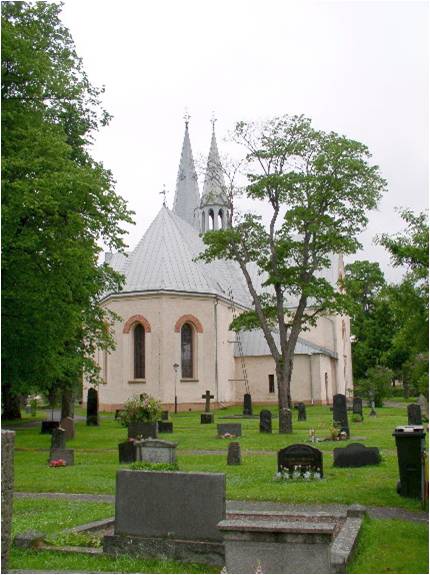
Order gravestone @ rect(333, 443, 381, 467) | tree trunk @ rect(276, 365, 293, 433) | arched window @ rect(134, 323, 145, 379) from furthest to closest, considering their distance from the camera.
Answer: arched window @ rect(134, 323, 145, 379), tree trunk @ rect(276, 365, 293, 433), gravestone @ rect(333, 443, 381, 467)

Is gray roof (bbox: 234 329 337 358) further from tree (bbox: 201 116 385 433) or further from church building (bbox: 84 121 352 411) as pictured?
tree (bbox: 201 116 385 433)

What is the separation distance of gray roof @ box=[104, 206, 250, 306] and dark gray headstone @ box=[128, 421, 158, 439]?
Result: 18.6m

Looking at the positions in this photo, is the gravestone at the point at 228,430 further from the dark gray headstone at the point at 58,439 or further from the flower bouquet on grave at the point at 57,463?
the flower bouquet on grave at the point at 57,463

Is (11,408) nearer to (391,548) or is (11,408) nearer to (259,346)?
(259,346)

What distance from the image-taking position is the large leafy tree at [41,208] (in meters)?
16.6

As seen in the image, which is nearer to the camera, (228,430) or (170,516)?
(170,516)

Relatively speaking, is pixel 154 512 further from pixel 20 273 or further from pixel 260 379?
pixel 260 379

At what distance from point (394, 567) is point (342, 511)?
313 cm

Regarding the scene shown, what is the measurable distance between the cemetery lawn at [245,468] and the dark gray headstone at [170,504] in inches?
138

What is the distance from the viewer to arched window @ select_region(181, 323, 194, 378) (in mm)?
39312

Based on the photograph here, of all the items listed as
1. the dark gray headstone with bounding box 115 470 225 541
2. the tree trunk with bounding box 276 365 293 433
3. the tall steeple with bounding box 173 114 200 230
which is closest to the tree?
the tree trunk with bounding box 276 365 293 433

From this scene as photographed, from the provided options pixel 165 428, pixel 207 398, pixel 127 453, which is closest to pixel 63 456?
pixel 127 453

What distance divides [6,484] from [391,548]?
449 centimetres

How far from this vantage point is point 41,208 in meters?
16.6
